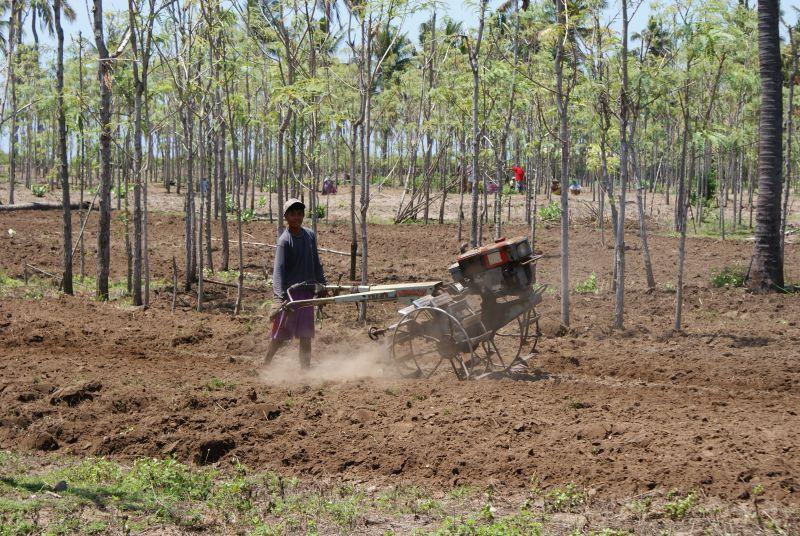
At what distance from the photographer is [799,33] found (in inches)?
657

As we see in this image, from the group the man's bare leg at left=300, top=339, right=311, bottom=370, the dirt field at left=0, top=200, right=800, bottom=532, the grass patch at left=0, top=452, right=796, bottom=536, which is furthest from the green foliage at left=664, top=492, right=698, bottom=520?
the man's bare leg at left=300, top=339, right=311, bottom=370

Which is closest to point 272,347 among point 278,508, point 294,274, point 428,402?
point 294,274

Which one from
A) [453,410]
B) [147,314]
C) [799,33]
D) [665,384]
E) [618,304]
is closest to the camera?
[453,410]

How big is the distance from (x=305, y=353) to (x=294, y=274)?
3.12 ft

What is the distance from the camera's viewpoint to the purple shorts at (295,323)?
8742mm

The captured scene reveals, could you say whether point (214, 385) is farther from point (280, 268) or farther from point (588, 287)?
point (588, 287)

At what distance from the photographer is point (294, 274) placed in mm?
8750

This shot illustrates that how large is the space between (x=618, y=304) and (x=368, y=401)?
5126 millimetres

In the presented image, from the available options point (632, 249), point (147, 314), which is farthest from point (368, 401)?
point (632, 249)

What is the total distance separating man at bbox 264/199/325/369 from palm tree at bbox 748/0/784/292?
28.3ft

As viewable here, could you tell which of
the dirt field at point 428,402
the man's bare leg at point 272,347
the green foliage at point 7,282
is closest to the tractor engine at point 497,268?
the dirt field at point 428,402

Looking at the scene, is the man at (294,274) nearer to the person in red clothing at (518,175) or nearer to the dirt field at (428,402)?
the dirt field at (428,402)

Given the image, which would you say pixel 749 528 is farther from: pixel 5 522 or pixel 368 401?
pixel 5 522

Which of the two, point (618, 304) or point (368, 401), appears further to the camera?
point (618, 304)
